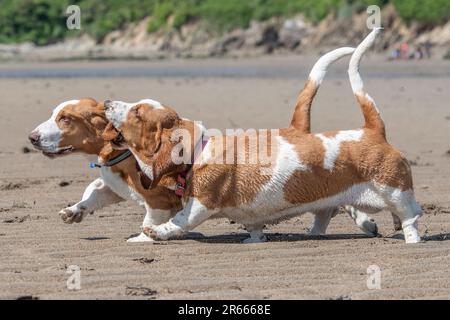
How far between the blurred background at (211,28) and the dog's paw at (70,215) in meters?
30.3

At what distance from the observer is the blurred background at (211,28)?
4325 centimetres

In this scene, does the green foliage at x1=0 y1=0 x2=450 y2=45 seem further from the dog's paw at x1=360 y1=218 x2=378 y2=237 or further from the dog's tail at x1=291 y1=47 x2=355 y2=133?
the dog's paw at x1=360 y1=218 x2=378 y2=237

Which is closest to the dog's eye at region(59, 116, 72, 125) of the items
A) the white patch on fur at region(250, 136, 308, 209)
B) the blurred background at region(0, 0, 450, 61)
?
the white patch on fur at region(250, 136, 308, 209)

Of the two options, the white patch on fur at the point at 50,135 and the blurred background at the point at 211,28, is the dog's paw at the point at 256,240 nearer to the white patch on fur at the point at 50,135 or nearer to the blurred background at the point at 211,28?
the white patch on fur at the point at 50,135

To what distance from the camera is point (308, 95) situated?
7.70 meters

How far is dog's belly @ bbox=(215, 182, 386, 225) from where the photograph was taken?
7.40 m

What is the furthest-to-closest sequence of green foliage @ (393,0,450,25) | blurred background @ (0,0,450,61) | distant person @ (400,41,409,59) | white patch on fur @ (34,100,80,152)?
blurred background @ (0,0,450,61)
green foliage @ (393,0,450,25)
distant person @ (400,41,409,59)
white patch on fur @ (34,100,80,152)

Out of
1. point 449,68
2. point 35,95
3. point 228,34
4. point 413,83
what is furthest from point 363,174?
point 228,34

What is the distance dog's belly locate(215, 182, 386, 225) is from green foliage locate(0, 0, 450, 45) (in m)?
36.7

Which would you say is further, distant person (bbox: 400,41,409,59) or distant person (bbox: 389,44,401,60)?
distant person (bbox: 400,41,409,59)

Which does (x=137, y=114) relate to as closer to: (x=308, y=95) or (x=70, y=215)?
(x=70, y=215)

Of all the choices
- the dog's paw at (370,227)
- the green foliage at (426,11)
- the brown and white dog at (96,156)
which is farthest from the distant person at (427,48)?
the brown and white dog at (96,156)

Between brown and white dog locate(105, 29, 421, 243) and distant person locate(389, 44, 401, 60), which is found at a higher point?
distant person locate(389, 44, 401, 60)

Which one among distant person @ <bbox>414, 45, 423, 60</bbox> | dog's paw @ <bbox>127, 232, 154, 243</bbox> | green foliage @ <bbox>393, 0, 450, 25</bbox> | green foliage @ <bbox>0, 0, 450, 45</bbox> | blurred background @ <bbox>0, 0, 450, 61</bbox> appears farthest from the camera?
green foliage @ <bbox>0, 0, 450, 45</bbox>
